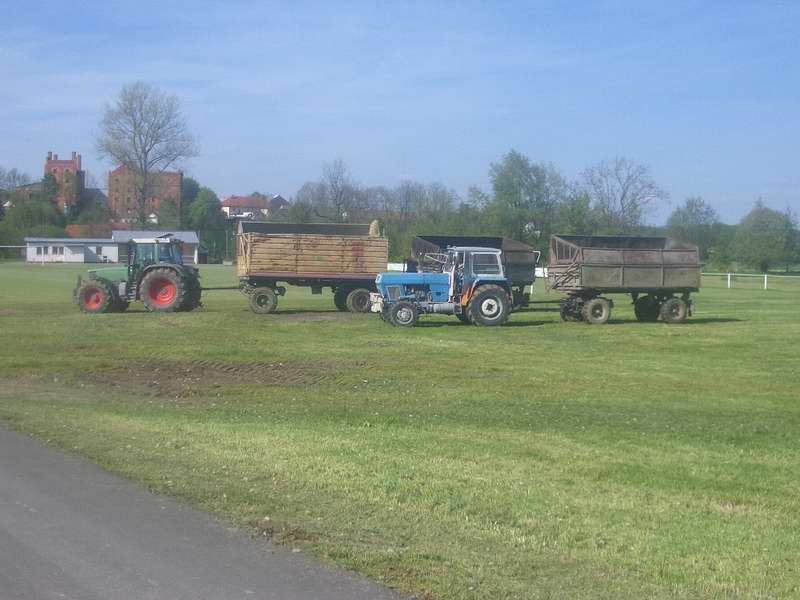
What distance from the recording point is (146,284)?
103 feet

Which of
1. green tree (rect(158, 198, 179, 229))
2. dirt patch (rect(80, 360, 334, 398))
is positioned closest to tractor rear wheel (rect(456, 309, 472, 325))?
dirt patch (rect(80, 360, 334, 398))

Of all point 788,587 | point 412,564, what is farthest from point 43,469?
point 788,587

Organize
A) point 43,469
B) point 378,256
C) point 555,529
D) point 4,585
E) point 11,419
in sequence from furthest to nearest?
point 378,256
point 11,419
point 43,469
point 555,529
point 4,585

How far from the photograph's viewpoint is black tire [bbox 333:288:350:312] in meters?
33.0

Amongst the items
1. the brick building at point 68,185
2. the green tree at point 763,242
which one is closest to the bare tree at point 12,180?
the brick building at point 68,185

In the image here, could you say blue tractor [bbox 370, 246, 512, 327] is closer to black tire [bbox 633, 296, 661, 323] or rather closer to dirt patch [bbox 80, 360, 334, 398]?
black tire [bbox 633, 296, 661, 323]

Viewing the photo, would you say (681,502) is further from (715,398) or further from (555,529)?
(715,398)

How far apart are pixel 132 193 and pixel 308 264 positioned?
260 ft

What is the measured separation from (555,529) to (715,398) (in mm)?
8899

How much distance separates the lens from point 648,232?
88312mm

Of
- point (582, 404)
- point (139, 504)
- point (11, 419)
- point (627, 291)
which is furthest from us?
point (627, 291)

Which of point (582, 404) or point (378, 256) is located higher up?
point (378, 256)

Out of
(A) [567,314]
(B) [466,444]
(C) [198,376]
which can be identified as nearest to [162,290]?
(A) [567,314]

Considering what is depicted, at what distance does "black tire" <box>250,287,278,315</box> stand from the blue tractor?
5257 mm
